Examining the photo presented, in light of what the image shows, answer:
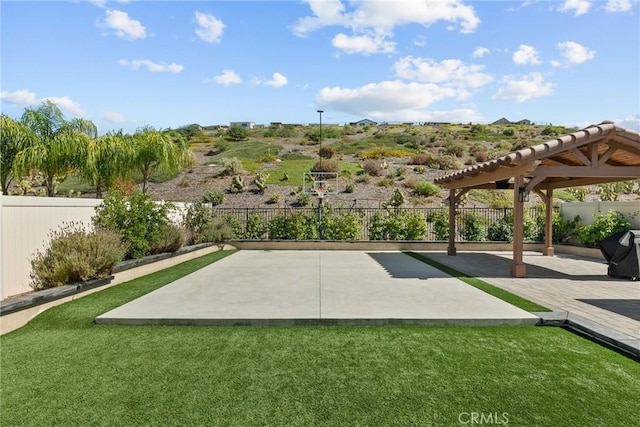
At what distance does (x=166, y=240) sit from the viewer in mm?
9727

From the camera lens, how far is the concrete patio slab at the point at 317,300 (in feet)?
A: 16.0

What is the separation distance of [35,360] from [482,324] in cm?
536

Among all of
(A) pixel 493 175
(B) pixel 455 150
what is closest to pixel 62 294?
(A) pixel 493 175

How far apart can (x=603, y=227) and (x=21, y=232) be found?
14.9 m

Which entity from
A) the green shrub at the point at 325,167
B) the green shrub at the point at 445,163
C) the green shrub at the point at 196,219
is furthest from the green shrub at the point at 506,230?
the green shrub at the point at 445,163

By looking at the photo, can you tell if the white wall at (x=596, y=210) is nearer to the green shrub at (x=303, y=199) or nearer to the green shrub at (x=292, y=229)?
the green shrub at (x=292, y=229)

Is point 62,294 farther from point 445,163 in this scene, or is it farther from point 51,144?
point 445,163

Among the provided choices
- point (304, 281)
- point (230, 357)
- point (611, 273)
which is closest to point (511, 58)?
point (611, 273)

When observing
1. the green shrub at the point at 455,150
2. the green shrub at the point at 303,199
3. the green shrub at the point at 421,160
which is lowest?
the green shrub at the point at 303,199

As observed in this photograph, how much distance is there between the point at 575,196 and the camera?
21141 millimetres

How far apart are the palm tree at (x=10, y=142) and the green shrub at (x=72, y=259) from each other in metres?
7.17

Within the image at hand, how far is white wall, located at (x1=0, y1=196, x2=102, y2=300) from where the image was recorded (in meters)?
5.06

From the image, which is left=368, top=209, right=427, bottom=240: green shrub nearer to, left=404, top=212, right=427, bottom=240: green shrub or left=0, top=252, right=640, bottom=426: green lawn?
left=404, top=212, right=427, bottom=240: green shrub

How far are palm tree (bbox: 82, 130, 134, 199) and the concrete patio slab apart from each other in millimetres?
7307
